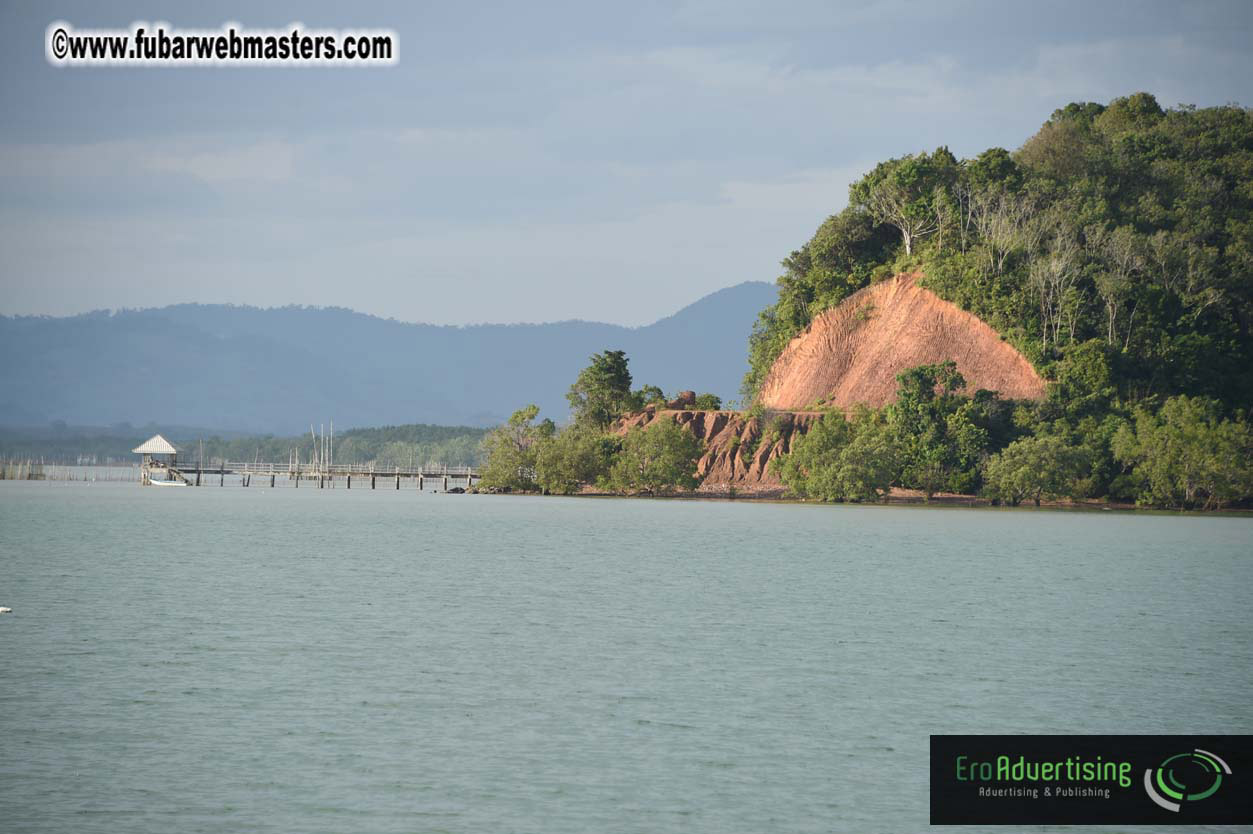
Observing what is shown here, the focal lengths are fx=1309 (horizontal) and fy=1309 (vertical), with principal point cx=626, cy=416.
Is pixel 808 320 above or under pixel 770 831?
above

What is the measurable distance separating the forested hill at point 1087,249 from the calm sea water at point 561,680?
58862 millimetres

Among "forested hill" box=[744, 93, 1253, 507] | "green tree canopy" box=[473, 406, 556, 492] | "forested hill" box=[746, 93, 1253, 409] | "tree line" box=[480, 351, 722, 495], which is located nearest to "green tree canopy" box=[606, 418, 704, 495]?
"tree line" box=[480, 351, 722, 495]

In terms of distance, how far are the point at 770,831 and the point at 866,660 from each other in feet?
42.2

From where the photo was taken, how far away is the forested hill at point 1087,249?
111 metres

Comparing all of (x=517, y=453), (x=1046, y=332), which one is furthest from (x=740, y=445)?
(x=1046, y=332)

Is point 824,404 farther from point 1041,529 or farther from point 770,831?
point 770,831

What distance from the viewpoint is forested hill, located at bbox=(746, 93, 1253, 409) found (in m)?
111

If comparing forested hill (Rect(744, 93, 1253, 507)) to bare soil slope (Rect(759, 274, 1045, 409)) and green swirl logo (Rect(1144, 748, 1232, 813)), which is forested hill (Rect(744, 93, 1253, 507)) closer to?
bare soil slope (Rect(759, 274, 1045, 409))

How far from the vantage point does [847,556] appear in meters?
57.5

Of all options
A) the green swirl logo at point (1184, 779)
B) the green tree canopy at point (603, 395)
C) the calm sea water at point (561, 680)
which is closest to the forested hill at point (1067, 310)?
the green tree canopy at point (603, 395)

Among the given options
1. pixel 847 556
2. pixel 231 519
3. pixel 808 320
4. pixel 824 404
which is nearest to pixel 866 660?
pixel 847 556

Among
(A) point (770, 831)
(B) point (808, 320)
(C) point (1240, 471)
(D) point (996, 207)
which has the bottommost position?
(A) point (770, 831)

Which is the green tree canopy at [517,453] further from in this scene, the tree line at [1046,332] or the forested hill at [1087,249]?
the forested hill at [1087,249]

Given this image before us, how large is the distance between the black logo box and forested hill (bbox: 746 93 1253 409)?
9187 cm
